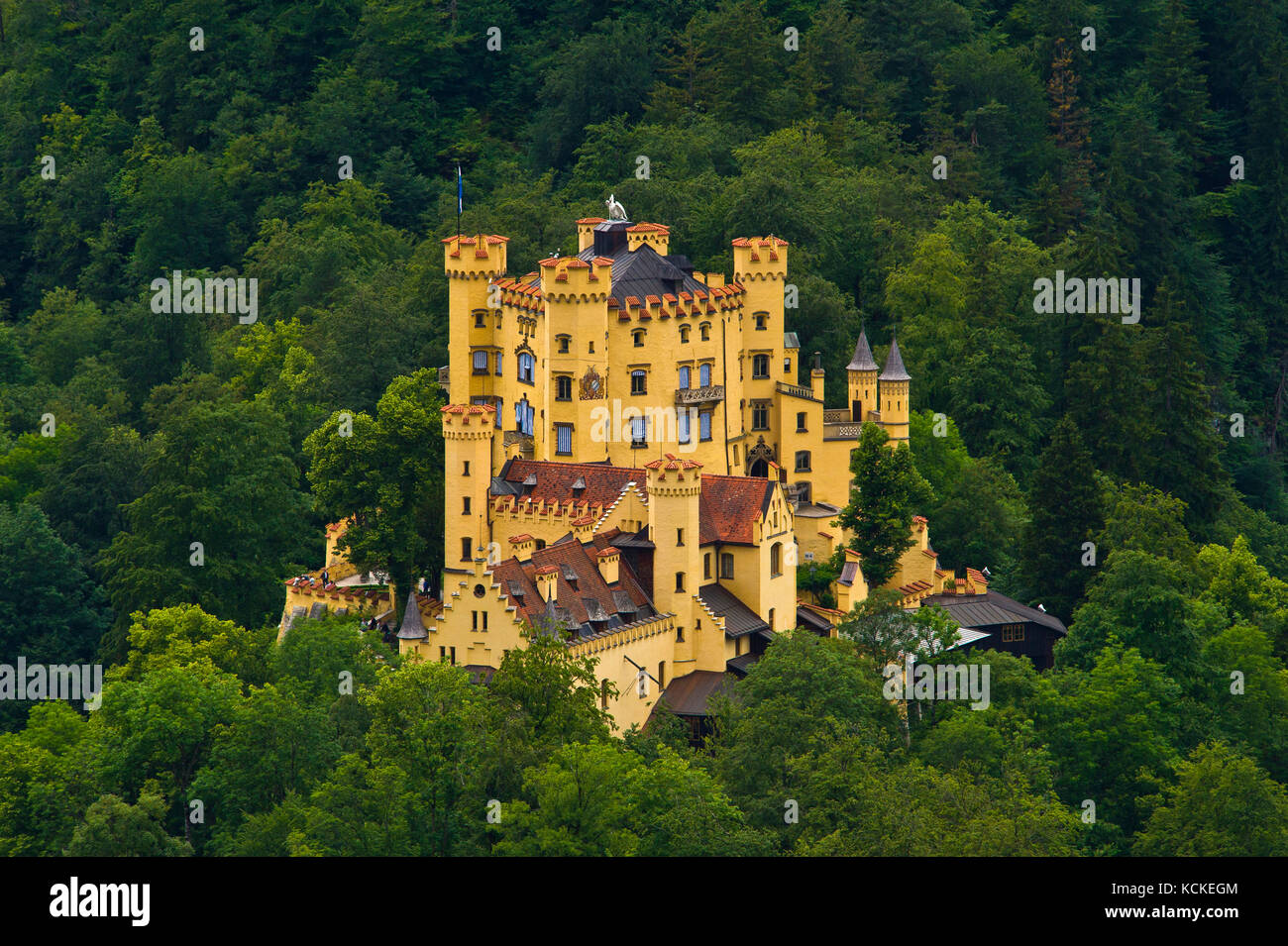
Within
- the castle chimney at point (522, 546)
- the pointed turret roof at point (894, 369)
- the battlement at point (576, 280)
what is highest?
the battlement at point (576, 280)

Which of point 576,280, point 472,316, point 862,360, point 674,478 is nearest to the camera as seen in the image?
point 674,478

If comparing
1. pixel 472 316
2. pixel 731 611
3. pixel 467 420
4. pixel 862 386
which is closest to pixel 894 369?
pixel 862 386

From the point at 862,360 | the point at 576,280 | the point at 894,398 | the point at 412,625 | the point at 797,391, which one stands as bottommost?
the point at 412,625

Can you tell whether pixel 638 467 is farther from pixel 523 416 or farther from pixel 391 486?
pixel 391 486

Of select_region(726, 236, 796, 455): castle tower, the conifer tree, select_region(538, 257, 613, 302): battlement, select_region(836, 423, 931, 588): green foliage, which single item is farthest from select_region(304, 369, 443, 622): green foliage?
the conifer tree

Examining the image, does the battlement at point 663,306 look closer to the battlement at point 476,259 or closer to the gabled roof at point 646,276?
the gabled roof at point 646,276

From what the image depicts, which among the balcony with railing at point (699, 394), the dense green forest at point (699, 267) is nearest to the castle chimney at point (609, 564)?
the dense green forest at point (699, 267)

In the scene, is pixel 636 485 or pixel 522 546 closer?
pixel 522 546
